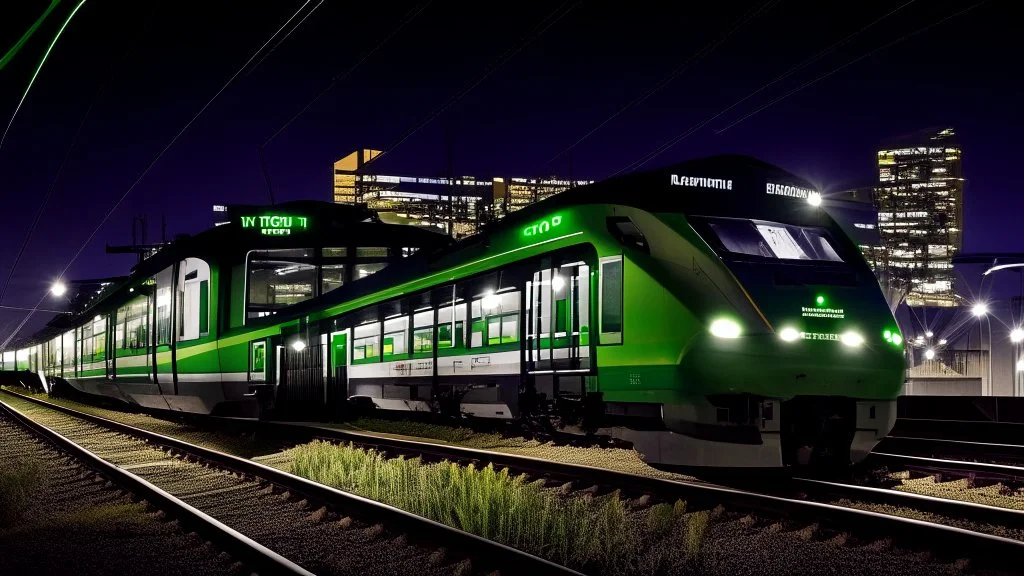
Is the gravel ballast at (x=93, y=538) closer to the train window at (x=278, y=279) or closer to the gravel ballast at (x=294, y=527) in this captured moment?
the gravel ballast at (x=294, y=527)

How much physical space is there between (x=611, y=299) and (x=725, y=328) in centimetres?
147

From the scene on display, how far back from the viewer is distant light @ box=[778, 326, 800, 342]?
9711 millimetres

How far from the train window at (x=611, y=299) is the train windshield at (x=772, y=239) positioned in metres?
1.07

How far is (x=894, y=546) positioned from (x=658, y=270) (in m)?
3.47

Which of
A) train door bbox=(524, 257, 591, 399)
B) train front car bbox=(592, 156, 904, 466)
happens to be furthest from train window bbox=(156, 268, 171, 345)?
train front car bbox=(592, 156, 904, 466)

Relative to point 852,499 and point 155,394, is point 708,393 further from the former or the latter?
point 155,394

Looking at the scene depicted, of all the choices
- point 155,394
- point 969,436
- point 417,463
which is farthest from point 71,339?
point 969,436

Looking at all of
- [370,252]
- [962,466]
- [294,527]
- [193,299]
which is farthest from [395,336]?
[962,466]

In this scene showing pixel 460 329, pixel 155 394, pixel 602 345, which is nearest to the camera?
pixel 602 345

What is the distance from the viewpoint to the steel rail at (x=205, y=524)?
6.75m

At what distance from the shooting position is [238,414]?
2152 centimetres

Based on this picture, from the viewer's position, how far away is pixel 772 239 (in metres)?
10.7

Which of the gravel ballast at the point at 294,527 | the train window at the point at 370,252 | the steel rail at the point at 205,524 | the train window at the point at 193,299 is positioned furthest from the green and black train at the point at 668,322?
the train window at the point at 193,299

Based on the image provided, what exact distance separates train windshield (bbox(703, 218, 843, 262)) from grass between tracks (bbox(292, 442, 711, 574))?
284 centimetres
